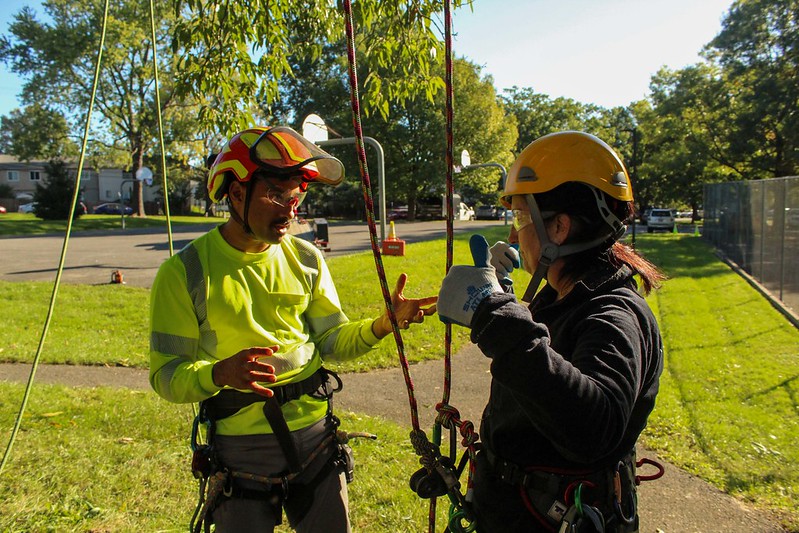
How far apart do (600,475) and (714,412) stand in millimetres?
5544

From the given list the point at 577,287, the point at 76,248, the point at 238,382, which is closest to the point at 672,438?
the point at 577,287

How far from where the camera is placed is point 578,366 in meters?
1.56

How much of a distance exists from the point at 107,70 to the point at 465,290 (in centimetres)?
4635

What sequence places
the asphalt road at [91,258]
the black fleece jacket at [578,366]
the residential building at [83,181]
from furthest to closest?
the residential building at [83,181] → the asphalt road at [91,258] → the black fleece jacket at [578,366]

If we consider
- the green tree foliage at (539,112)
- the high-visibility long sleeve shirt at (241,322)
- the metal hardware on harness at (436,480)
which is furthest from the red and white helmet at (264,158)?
the green tree foliage at (539,112)

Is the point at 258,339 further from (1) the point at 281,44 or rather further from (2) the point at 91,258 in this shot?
(2) the point at 91,258

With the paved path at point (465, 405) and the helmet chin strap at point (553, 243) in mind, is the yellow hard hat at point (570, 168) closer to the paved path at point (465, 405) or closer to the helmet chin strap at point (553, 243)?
the helmet chin strap at point (553, 243)

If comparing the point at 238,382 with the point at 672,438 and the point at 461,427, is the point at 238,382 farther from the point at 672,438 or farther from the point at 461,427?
the point at 672,438

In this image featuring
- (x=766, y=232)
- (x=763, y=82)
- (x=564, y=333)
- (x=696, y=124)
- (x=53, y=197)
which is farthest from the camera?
(x=53, y=197)

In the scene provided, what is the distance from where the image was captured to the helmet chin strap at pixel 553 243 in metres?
1.86

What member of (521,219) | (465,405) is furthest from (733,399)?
(521,219)

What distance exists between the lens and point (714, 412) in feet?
21.5

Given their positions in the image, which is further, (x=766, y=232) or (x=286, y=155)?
(x=766, y=232)

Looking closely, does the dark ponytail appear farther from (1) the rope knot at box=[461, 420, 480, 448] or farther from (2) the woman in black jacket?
(1) the rope knot at box=[461, 420, 480, 448]
